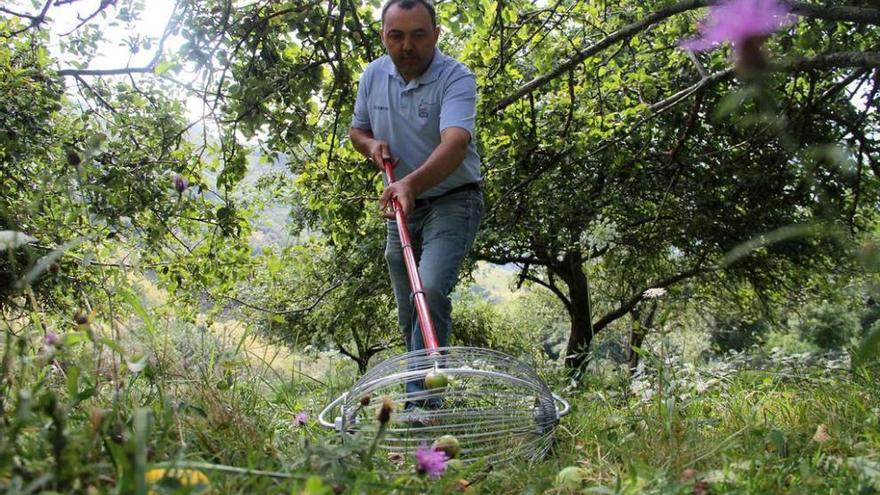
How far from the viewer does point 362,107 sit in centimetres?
347

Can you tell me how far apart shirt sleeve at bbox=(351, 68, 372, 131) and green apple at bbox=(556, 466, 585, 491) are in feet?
7.27

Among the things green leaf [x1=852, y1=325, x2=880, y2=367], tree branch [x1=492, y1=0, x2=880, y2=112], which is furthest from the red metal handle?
tree branch [x1=492, y1=0, x2=880, y2=112]

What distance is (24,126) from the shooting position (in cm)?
663

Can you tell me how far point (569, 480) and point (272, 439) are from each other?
2.61 ft

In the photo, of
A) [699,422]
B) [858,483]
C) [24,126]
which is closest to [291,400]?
[699,422]

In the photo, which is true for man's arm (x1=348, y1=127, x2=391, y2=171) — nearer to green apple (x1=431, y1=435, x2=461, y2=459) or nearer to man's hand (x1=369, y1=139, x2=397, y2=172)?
man's hand (x1=369, y1=139, x2=397, y2=172)

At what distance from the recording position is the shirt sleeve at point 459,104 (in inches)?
114

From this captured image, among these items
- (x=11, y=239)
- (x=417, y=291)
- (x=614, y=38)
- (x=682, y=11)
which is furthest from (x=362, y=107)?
(x=11, y=239)

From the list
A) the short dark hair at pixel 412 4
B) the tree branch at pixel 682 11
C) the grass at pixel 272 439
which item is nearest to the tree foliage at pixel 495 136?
the tree branch at pixel 682 11

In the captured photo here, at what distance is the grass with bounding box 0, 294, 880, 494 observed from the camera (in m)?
1.10

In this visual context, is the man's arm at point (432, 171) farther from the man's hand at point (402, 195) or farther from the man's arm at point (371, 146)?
the man's arm at point (371, 146)

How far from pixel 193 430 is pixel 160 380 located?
0.61 ft

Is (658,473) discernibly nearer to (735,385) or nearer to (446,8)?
(735,385)

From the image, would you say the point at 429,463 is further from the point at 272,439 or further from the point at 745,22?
the point at 745,22
